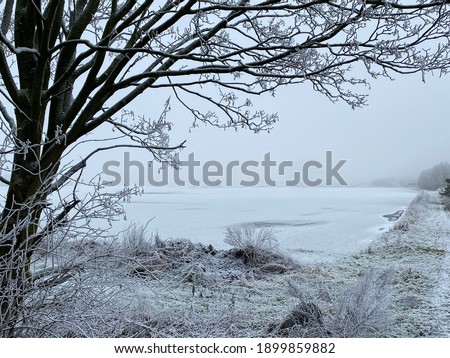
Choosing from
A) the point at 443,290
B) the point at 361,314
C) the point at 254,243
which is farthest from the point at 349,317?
the point at 254,243

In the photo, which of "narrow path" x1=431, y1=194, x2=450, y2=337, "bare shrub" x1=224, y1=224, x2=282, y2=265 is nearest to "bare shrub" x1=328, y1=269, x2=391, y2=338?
"narrow path" x1=431, y1=194, x2=450, y2=337

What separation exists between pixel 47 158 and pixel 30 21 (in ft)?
4.15

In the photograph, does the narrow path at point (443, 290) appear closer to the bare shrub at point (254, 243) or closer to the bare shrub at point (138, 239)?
the bare shrub at point (254, 243)

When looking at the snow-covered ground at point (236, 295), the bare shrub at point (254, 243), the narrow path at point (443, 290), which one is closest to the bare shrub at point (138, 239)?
the snow-covered ground at point (236, 295)

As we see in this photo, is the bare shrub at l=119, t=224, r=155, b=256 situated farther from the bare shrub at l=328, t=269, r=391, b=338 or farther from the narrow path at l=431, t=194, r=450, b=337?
the narrow path at l=431, t=194, r=450, b=337

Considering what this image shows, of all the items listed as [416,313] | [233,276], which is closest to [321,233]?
[233,276]

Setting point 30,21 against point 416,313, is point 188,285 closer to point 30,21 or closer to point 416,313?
point 416,313

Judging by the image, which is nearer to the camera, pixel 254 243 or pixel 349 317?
pixel 349 317

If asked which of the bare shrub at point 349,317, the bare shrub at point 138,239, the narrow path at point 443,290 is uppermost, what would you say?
the bare shrub at point 138,239

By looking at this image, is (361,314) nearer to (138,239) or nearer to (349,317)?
(349,317)

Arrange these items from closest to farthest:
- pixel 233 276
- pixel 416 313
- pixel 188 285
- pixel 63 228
A: pixel 63 228 < pixel 416 313 < pixel 188 285 < pixel 233 276

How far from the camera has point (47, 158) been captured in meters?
3.95

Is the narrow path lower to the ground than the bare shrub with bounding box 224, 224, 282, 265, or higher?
lower

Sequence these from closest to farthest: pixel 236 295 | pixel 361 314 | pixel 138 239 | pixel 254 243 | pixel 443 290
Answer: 1. pixel 361 314
2. pixel 236 295
3. pixel 443 290
4. pixel 138 239
5. pixel 254 243
